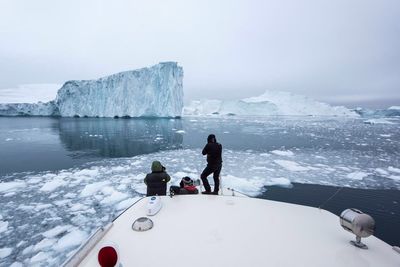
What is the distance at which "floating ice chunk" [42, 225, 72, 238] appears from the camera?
454cm

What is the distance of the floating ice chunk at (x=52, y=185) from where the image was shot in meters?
7.10

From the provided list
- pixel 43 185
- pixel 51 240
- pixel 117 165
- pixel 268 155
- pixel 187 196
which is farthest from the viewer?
pixel 268 155

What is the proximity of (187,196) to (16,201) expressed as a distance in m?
5.51

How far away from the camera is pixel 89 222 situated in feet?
16.6

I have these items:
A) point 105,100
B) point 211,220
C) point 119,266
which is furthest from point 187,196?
point 105,100

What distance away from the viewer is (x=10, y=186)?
736cm

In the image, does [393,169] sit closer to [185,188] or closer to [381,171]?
[381,171]

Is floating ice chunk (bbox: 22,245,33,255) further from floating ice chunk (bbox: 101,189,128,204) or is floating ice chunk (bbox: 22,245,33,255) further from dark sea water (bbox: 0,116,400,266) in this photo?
floating ice chunk (bbox: 101,189,128,204)

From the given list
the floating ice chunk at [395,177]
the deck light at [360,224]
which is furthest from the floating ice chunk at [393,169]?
the deck light at [360,224]

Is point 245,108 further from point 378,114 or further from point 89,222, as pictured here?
point 89,222

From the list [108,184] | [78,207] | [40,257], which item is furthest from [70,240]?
[108,184]

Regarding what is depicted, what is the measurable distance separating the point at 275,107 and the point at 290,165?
9655cm

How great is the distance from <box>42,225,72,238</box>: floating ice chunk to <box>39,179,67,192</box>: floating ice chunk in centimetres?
278

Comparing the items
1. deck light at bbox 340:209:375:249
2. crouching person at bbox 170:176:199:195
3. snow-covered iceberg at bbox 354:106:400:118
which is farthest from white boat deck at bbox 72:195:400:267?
snow-covered iceberg at bbox 354:106:400:118
